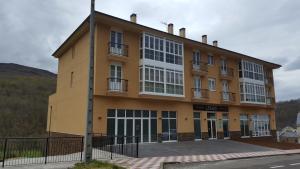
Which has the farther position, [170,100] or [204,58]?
[204,58]

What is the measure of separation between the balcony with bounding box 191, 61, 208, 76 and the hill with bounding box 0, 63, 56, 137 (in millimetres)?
23551

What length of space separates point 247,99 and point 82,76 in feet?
61.8

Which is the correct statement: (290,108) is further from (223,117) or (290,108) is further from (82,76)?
(82,76)

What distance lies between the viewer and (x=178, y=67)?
79.3 feet

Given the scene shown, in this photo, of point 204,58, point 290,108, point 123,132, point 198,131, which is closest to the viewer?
point 123,132

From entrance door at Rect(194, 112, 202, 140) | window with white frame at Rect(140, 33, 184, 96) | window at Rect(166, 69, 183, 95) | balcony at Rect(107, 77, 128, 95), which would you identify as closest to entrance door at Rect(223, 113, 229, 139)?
entrance door at Rect(194, 112, 202, 140)

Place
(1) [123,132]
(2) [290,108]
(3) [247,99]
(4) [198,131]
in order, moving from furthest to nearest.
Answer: (2) [290,108] → (3) [247,99] → (4) [198,131] → (1) [123,132]

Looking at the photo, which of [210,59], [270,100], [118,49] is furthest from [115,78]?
[270,100]

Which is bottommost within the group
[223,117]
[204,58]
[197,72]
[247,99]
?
[223,117]

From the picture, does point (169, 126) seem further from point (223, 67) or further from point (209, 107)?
point (223, 67)

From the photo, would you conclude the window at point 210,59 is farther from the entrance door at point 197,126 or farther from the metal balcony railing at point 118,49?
the metal balcony railing at point 118,49

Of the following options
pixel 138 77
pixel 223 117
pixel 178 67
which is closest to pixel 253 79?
pixel 223 117

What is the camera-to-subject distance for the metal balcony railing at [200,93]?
84.6ft

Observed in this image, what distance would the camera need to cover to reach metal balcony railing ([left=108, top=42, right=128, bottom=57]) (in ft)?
68.0
